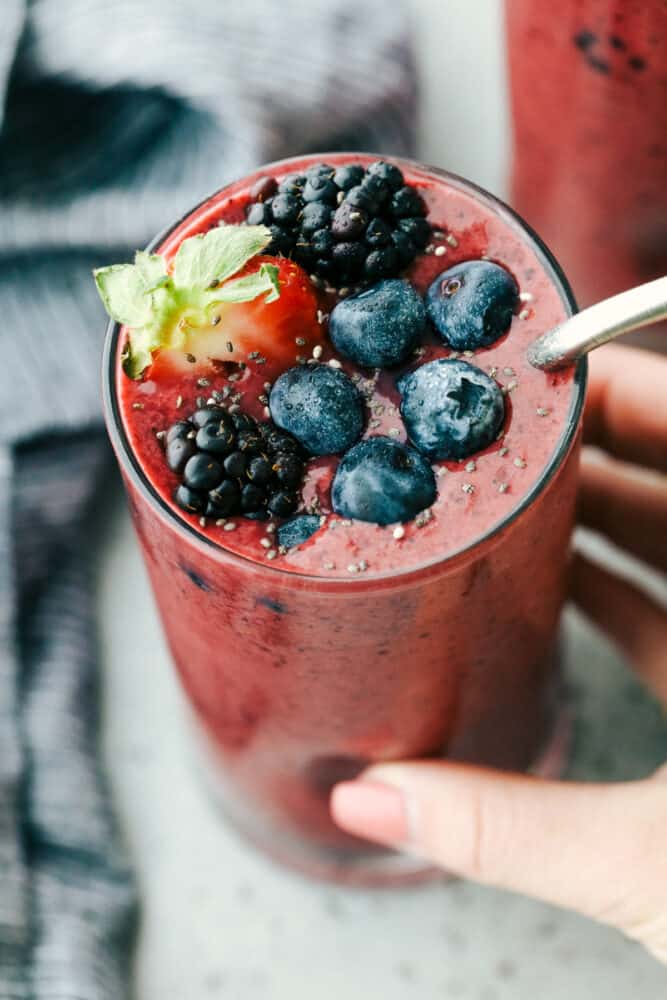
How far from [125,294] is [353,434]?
7.1 inches

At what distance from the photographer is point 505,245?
839 millimetres

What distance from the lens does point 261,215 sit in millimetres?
807

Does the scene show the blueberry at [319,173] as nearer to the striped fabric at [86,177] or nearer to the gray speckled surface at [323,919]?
the striped fabric at [86,177]

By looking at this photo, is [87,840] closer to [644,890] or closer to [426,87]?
[644,890]

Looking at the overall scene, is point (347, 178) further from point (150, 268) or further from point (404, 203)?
point (150, 268)

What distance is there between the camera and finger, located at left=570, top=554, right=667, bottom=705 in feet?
3.95

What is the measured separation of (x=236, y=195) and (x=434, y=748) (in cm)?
52

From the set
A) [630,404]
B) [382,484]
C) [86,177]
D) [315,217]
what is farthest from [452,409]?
[86,177]

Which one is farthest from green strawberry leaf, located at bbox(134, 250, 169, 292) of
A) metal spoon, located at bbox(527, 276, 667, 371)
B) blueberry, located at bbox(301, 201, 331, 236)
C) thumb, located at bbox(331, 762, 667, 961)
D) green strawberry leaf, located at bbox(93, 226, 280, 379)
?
thumb, located at bbox(331, 762, 667, 961)

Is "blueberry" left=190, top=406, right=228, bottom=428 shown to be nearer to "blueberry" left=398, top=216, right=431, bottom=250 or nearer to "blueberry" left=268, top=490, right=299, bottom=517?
"blueberry" left=268, top=490, right=299, bottom=517

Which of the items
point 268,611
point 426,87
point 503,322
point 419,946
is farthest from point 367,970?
point 426,87

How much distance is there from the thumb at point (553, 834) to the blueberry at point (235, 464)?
15.1 inches

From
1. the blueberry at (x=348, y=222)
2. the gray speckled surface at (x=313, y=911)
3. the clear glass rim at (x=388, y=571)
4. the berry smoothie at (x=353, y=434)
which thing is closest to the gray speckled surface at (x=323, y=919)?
the gray speckled surface at (x=313, y=911)

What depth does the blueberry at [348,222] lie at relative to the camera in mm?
789
